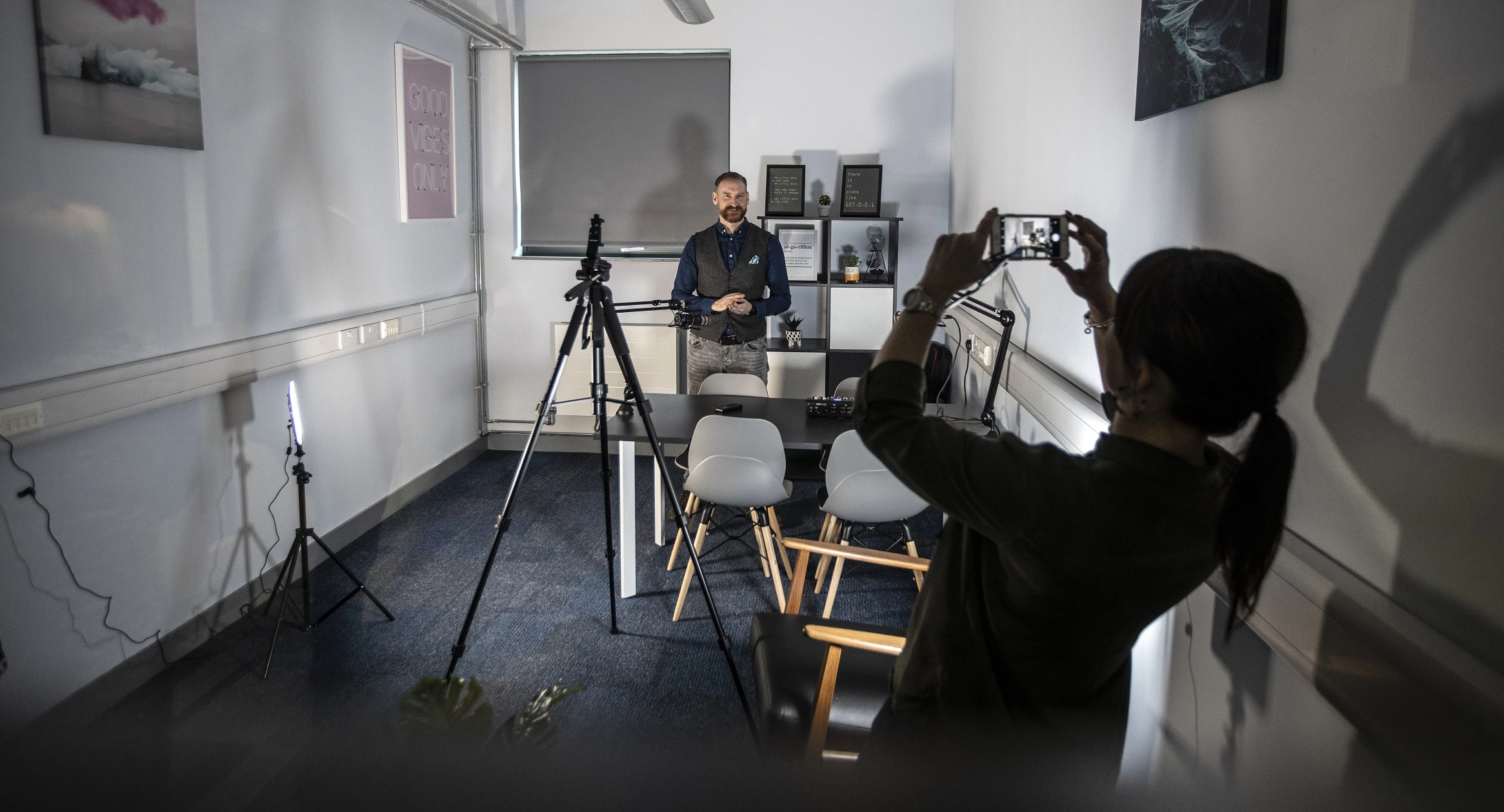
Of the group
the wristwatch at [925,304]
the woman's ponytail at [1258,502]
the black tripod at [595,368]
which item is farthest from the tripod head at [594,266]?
the woman's ponytail at [1258,502]

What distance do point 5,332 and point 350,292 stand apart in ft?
6.16

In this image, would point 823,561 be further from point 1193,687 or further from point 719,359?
point 1193,687

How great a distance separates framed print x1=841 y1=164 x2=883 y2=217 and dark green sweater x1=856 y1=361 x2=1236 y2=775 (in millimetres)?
4651

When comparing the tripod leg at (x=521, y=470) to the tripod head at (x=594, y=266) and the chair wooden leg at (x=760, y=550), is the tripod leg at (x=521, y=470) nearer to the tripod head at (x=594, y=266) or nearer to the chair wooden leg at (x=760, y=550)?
the tripod head at (x=594, y=266)

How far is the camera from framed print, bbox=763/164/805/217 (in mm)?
5762

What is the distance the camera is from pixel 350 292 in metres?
4.37

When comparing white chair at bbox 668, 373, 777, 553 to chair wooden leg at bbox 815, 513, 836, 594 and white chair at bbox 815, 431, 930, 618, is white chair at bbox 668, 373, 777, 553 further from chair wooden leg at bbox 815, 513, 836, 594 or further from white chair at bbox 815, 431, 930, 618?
white chair at bbox 815, 431, 930, 618

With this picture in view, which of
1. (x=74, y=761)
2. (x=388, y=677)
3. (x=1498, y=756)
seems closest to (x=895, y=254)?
(x=388, y=677)

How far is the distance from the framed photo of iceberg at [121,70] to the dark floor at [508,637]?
1767 millimetres

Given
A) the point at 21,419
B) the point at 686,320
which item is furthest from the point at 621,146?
the point at 21,419

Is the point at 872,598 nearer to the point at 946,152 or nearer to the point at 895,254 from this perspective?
the point at 895,254

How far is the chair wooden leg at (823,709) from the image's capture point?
1882mm

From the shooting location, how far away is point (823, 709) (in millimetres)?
1896

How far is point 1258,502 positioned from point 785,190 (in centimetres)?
495
